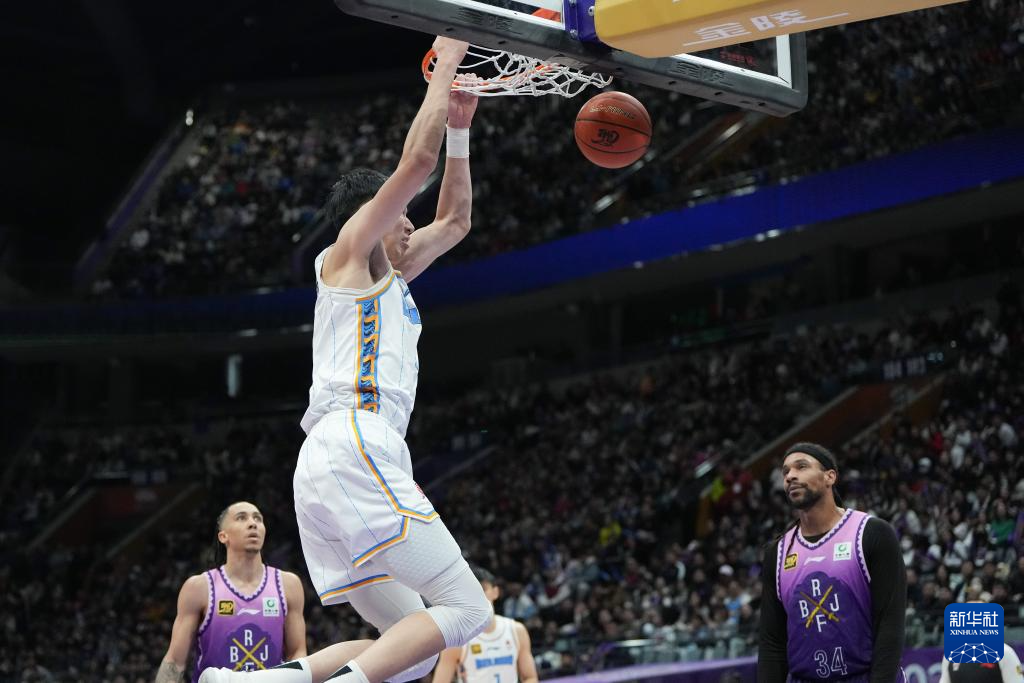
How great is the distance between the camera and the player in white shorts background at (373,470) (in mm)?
4363

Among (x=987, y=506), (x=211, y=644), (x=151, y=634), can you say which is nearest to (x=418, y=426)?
(x=151, y=634)

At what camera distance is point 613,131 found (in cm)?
695

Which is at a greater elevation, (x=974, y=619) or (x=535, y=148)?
(x=535, y=148)

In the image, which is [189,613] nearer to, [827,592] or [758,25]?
[827,592]

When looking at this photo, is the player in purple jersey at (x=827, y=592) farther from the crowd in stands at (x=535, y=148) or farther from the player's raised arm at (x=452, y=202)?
the crowd in stands at (x=535, y=148)

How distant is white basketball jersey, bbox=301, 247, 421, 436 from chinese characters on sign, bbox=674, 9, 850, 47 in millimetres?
Result: 1874

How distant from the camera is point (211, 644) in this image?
22.9ft

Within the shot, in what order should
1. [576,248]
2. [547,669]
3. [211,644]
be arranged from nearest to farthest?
1. [211,644]
2. [547,669]
3. [576,248]

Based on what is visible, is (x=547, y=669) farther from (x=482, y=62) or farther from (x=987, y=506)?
(x=482, y=62)

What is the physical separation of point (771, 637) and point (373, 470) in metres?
2.26

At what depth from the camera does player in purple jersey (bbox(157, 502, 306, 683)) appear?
22.9ft

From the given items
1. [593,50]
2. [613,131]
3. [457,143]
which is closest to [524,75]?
[593,50]

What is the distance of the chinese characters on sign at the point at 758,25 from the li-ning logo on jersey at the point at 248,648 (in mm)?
3830

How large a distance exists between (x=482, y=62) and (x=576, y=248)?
18485 millimetres
